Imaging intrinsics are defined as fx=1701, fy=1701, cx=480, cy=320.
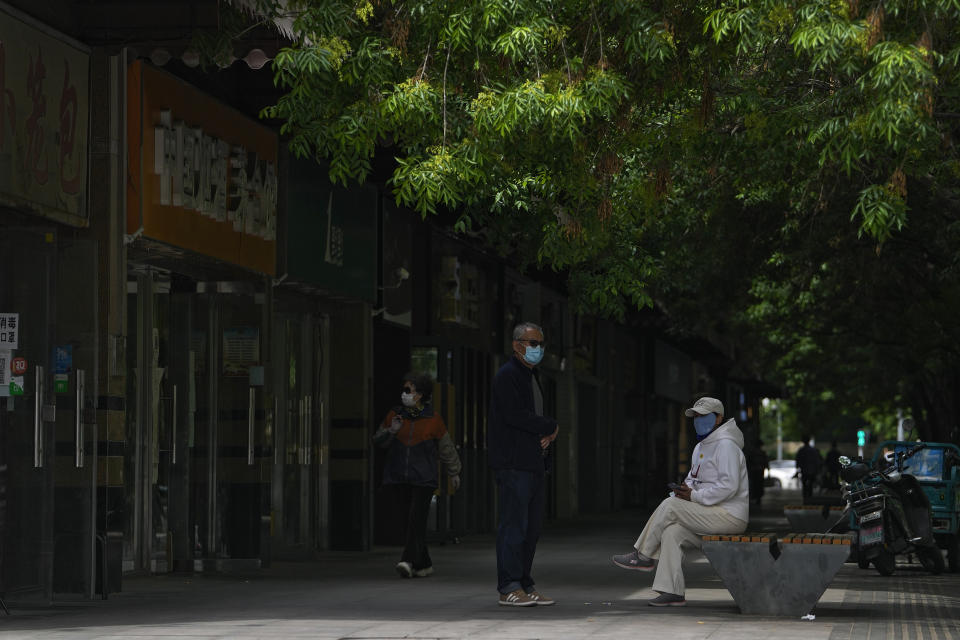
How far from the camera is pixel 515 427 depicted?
11.0 metres

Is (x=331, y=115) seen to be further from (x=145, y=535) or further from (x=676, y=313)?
(x=676, y=313)

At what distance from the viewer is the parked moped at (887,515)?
15.6 meters

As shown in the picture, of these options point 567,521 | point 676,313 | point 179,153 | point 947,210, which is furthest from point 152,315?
point 676,313

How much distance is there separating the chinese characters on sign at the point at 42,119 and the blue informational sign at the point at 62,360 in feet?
3.10

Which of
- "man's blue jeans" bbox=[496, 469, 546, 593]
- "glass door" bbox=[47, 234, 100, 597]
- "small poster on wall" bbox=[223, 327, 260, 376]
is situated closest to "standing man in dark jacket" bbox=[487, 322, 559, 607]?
"man's blue jeans" bbox=[496, 469, 546, 593]

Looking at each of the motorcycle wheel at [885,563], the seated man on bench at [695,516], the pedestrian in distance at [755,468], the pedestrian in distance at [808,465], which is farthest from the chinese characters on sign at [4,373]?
the pedestrian in distance at [808,465]

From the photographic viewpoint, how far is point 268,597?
12.2 m

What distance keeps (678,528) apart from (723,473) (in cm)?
47

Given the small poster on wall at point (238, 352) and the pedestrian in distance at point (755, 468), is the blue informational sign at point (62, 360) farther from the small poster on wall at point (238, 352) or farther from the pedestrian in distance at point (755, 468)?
the pedestrian in distance at point (755, 468)

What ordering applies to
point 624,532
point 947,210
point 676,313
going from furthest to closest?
point 676,313 → point 624,532 → point 947,210

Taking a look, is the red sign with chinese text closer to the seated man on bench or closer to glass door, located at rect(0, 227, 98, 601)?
glass door, located at rect(0, 227, 98, 601)

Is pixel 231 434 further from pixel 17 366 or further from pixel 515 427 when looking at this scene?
pixel 515 427

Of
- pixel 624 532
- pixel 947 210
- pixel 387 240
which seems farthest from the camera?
pixel 624 532

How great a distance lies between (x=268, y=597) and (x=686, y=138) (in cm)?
492
